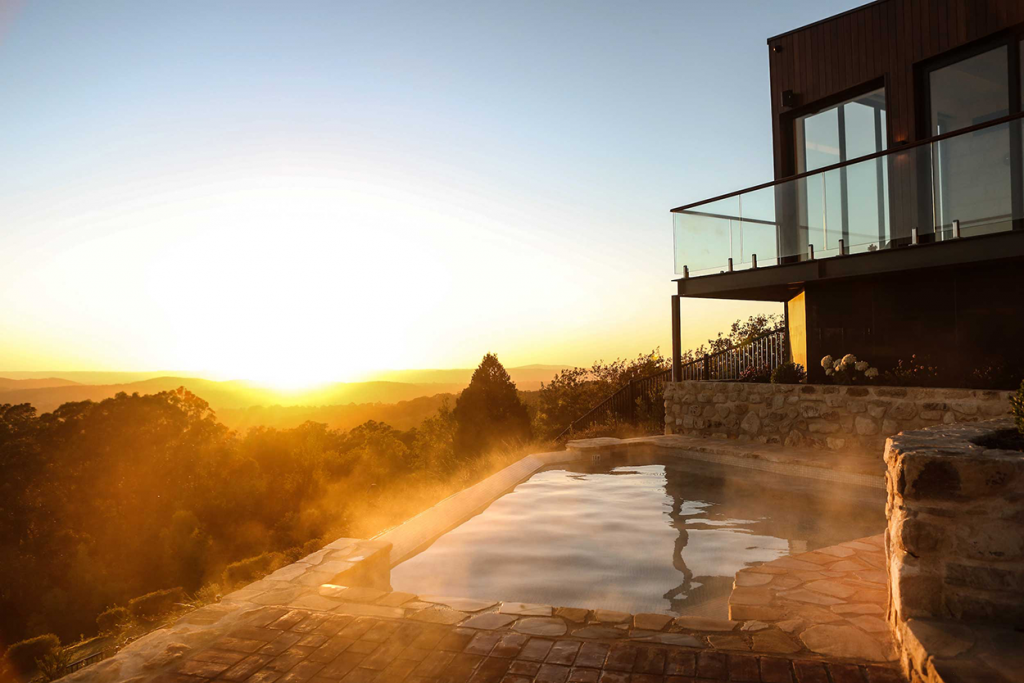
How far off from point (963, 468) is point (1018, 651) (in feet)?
2.63

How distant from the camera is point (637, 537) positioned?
6188mm

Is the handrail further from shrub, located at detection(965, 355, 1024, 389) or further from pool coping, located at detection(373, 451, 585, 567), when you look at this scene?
pool coping, located at detection(373, 451, 585, 567)

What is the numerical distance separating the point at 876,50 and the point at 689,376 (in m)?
7.74

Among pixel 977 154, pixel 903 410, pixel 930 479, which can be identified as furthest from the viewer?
pixel 903 410

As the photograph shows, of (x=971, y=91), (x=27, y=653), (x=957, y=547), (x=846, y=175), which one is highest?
(x=971, y=91)

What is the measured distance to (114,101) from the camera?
9203 mm

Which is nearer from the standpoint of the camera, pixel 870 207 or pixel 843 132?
pixel 870 207

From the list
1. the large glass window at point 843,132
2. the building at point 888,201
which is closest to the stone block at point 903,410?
the building at point 888,201

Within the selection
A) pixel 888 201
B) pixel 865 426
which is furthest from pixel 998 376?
pixel 888 201

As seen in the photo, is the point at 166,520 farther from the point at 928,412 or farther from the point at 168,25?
the point at 928,412

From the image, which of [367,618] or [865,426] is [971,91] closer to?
[865,426]

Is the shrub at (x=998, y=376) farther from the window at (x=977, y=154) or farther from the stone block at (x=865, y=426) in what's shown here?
the window at (x=977, y=154)

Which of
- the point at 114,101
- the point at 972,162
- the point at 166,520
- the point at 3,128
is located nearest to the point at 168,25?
the point at 114,101

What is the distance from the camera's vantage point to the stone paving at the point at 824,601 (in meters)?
3.23
